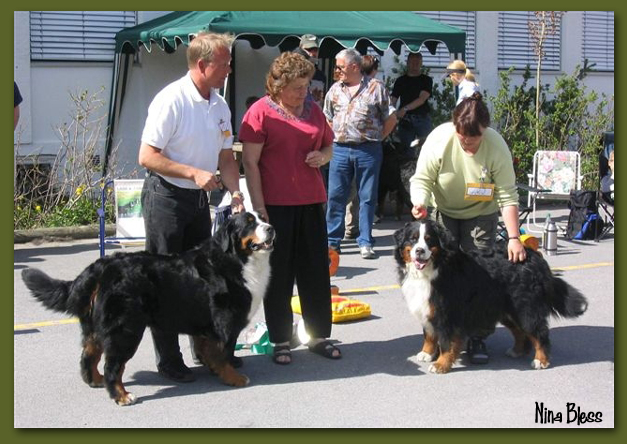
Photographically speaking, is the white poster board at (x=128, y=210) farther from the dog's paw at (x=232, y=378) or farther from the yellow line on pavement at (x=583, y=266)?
the yellow line on pavement at (x=583, y=266)

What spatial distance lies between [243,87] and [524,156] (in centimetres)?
489

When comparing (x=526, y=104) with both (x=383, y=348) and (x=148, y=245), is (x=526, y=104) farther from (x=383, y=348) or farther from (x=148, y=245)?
(x=148, y=245)

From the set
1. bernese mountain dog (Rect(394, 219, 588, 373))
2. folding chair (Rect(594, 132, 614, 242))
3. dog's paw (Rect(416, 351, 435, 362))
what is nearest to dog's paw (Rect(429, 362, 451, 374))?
bernese mountain dog (Rect(394, 219, 588, 373))

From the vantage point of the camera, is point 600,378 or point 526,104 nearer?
point 600,378

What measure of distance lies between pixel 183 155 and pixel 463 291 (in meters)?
1.97

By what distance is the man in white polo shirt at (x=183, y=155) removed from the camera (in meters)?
4.96

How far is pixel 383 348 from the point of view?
5980mm

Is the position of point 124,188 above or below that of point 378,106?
below

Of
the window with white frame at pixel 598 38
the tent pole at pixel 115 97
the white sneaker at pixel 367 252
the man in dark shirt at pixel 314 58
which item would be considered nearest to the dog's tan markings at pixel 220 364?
the white sneaker at pixel 367 252

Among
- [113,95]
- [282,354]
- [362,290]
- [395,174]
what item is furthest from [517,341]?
[113,95]

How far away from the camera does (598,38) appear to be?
17.5 meters

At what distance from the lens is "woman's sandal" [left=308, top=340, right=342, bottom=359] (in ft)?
18.8

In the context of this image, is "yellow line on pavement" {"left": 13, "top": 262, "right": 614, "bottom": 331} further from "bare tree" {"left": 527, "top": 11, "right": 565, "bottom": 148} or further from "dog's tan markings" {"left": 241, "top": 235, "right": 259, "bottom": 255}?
"bare tree" {"left": 527, "top": 11, "right": 565, "bottom": 148}

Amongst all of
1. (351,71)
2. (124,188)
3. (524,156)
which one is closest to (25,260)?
(124,188)
